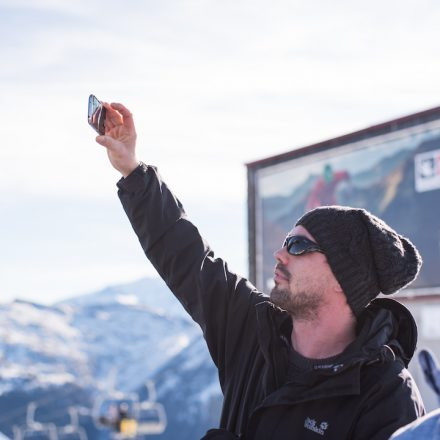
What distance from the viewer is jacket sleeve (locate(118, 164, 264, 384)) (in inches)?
144

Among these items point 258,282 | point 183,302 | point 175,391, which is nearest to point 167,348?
point 175,391

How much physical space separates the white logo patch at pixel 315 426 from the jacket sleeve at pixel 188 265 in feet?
2.00

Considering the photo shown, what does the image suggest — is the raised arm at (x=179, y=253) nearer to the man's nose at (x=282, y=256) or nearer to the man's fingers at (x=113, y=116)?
the man's fingers at (x=113, y=116)

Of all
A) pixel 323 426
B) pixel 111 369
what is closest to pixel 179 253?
pixel 323 426

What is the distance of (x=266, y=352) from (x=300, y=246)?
418 millimetres

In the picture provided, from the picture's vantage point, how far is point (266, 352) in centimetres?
333

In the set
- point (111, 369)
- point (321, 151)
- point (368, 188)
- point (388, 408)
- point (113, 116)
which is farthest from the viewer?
point (111, 369)

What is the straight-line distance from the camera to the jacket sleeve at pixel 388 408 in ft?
9.56

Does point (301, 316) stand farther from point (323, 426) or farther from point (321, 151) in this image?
point (321, 151)

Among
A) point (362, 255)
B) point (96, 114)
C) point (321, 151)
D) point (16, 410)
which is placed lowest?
point (16, 410)

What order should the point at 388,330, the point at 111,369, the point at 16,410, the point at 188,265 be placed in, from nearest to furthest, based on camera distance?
the point at 388,330, the point at 188,265, the point at 16,410, the point at 111,369

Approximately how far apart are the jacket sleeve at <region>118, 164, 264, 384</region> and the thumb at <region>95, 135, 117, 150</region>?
137 mm

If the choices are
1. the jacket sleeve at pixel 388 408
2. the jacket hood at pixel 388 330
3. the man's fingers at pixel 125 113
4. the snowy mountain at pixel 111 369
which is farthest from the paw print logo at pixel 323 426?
the snowy mountain at pixel 111 369

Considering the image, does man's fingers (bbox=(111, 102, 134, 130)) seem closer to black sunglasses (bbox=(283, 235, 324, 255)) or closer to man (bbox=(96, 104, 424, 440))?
man (bbox=(96, 104, 424, 440))
